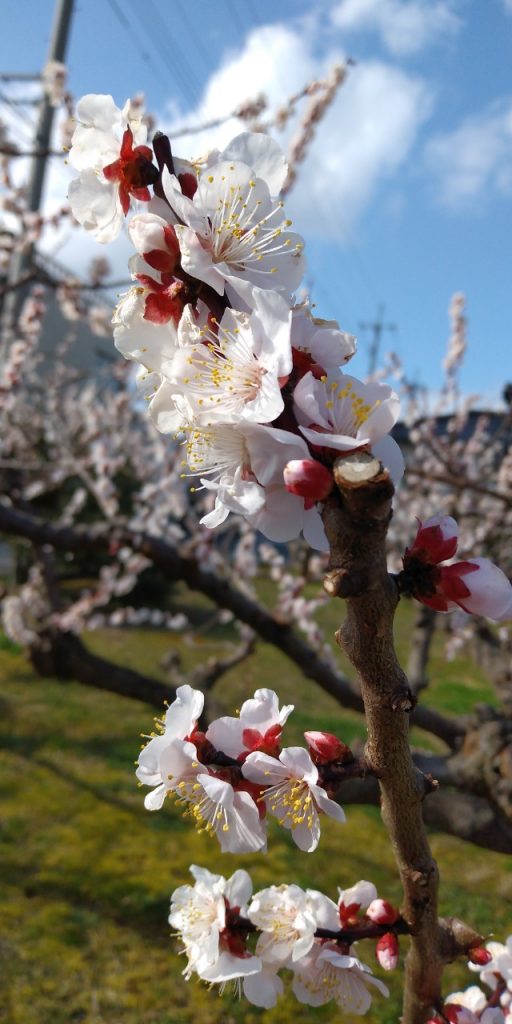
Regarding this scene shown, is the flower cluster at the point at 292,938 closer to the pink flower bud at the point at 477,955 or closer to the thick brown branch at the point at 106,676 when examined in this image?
the pink flower bud at the point at 477,955

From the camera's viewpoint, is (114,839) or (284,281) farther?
(114,839)

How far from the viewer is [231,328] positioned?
0.80m

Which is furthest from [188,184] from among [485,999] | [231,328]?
[485,999]

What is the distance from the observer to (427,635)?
4715 millimetres

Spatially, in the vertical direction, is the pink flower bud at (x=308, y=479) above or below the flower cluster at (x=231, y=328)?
below

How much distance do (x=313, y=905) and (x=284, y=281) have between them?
906 millimetres

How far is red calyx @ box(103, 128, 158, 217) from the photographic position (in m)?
0.85

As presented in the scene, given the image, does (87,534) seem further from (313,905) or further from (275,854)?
(313,905)

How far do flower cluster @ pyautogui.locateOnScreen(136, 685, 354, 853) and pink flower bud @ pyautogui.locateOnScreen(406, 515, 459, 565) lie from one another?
10.5 inches

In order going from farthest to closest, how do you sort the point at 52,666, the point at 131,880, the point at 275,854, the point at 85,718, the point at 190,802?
the point at 52,666
the point at 85,718
the point at 275,854
the point at 131,880
the point at 190,802

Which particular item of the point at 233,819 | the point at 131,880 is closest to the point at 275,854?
the point at 131,880

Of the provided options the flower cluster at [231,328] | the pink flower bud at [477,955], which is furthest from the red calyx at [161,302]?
the pink flower bud at [477,955]

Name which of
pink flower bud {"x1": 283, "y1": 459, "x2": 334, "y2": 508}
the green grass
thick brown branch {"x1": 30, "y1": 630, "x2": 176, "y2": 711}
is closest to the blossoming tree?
pink flower bud {"x1": 283, "y1": 459, "x2": 334, "y2": 508}

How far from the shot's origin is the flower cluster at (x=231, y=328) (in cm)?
72
